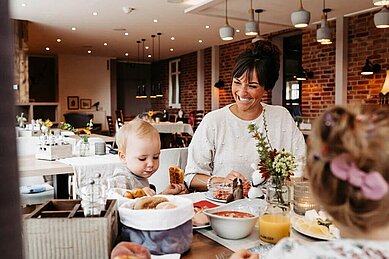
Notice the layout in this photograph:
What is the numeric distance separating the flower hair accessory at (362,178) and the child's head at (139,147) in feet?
3.83

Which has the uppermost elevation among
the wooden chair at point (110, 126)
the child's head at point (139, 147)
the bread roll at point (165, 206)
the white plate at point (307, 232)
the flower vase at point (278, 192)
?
the child's head at point (139, 147)

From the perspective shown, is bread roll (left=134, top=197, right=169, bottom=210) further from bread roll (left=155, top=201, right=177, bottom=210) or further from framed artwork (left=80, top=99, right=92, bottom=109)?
framed artwork (left=80, top=99, right=92, bottom=109)

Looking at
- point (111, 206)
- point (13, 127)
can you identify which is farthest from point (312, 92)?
point (13, 127)

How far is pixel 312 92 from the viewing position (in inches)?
327

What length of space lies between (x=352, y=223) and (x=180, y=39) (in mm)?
10369

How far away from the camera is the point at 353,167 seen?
0.58 meters

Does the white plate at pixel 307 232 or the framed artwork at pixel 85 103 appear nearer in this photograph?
the white plate at pixel 307 232

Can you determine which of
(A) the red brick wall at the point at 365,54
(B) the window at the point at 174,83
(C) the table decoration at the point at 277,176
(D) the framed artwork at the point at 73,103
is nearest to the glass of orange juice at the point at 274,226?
(C) the table decoration at the point at 277,176

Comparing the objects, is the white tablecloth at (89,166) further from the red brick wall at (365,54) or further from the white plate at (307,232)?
the red brick wall at (365,54)

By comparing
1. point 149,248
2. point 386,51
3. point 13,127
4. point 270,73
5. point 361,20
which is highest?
point 361,20

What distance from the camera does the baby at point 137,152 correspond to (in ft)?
5.53

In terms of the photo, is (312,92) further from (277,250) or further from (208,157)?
(277,250)

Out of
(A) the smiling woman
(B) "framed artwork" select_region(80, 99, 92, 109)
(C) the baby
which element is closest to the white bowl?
(C) the baby

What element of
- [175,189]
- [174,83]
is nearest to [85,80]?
[174,83]
